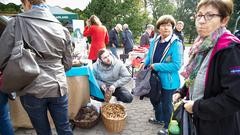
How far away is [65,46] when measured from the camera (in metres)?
2.19

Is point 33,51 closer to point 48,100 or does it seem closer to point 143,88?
point 48,100

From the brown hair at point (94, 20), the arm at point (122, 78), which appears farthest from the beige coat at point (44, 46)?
the brown hair at point (94, 20)

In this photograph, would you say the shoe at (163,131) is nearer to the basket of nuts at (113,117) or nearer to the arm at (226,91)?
the basket of nuts at (113,117)

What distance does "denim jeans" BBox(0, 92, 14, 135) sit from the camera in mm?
2385

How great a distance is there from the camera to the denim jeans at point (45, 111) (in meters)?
2.06

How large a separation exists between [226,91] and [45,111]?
1589 mm

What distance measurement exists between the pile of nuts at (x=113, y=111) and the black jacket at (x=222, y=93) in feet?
6.68

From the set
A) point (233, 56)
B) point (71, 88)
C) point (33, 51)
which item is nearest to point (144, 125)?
point (71, 88)

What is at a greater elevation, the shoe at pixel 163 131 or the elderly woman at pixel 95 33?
the elderly woman at pixel 95 33

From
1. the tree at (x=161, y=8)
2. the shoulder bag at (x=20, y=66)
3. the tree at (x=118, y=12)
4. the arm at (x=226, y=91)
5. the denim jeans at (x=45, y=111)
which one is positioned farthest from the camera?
the tree at (x=161, y=8)

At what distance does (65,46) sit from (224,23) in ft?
4.58

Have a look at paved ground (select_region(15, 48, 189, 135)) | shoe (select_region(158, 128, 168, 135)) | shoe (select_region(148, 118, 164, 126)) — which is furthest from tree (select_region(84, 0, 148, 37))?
shoe (select_region(158, 128, 168, 135))

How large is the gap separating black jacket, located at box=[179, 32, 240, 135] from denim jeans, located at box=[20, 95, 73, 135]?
127cm

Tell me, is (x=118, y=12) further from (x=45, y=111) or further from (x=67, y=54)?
(x=45, y=111)
